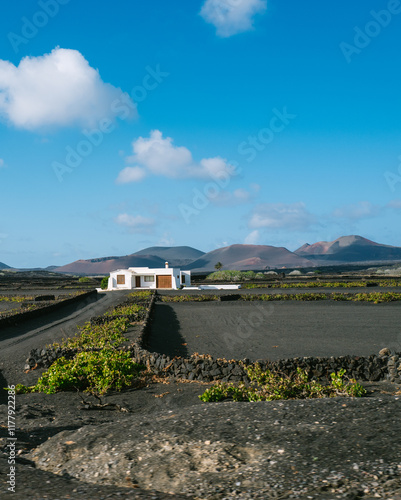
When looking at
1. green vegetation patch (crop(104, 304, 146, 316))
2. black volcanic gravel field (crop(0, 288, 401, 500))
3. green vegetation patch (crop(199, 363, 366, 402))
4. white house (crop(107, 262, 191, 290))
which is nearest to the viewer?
black volcanic gravel field (crop(0, 288, 401, 500))

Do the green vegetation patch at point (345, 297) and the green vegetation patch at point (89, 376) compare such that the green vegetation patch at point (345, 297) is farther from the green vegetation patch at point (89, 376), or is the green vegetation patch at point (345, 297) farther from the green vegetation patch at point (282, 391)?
the green vegetation patch at point (89, 376)

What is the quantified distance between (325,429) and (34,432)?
4094 mm

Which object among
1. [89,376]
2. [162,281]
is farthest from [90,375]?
[162,281]

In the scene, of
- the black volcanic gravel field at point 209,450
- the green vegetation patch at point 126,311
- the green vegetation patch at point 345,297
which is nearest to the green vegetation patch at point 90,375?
the black volcanic gravel field at point 209,450

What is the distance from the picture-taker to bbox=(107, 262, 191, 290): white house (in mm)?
61531

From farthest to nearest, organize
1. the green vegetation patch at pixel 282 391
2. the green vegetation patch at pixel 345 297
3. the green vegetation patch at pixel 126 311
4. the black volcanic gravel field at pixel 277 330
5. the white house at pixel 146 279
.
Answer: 1. the white house at pixel 146 279
2. the green vegetation patch at pixel 345 297
3. the green vegetation patch at pixel 126 311
4. the black volcanic gravel field at pixel 277 330
5. the green vegetation patch at pixel 282 391

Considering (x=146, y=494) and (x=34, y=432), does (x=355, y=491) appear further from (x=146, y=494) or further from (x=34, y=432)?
(x=34, y=432)

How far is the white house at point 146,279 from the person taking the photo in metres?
61.5

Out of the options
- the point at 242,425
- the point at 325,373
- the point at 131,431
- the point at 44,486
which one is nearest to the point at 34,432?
the point at 131,431

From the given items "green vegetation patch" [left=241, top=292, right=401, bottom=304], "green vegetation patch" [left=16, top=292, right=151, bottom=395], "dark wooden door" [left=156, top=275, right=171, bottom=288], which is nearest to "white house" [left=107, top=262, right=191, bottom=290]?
"dark wooden door" [left=156, top=275, right=171, bottom=288]

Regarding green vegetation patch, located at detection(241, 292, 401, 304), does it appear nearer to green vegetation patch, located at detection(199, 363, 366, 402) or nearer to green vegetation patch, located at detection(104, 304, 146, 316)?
green vegetation patch, located at detection(104, 304, 146, 316)

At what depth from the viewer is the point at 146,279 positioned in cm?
6288

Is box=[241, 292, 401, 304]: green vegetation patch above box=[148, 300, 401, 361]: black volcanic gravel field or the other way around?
above

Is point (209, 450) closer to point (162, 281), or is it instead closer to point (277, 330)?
point (277, 330)
